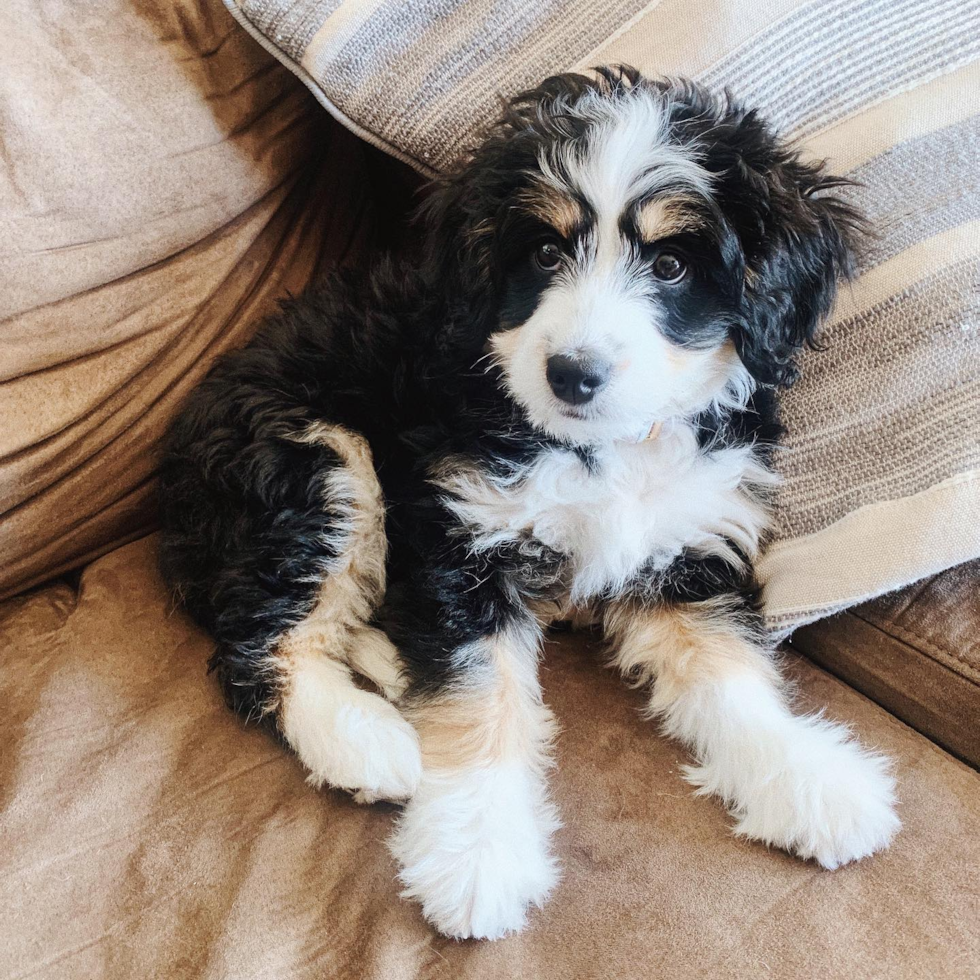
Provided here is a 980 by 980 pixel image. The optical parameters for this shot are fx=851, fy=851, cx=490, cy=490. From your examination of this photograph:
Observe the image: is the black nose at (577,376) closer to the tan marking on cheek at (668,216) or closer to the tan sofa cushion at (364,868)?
the tan marking on cheek at (668,216)

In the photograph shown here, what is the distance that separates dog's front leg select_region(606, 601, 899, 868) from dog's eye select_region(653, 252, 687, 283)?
2.01ft

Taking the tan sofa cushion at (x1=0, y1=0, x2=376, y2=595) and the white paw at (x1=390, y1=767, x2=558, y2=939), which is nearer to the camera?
the white paw at (x1=390, y1=767, x2=558, y2=939)

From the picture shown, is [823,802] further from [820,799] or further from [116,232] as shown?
[116,232]

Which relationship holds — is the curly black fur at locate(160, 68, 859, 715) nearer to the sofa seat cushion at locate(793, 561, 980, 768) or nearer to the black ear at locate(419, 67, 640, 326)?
the black ear at locate(419, 67, 640, 326)

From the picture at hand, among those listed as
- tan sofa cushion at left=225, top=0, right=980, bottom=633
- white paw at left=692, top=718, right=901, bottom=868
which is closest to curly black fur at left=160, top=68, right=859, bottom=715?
tan sofa cushion at left=225, top=0, right=980, bottom=633

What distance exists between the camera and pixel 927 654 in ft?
4.50

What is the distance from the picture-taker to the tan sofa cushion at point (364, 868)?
1118 mm

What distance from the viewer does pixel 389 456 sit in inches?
64.6

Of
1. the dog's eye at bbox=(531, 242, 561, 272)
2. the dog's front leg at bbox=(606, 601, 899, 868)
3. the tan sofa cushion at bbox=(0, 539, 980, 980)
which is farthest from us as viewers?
the dog's eye at bbox=(531, 242, 561, 272)

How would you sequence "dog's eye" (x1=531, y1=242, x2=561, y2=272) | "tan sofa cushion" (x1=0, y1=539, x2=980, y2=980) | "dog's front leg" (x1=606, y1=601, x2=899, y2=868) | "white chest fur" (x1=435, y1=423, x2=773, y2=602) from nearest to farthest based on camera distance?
"tan sofa cushion" (x1=0, y1=539, x2=980, y2=980), "dog's front leg" (x1=606, y1=601, x2=899, y2=868), "dog's eye" (x1=531, y1=242, x2=561, y2=272), "white chest fur" (x1=435, y1=423, x2=773, y2=602)

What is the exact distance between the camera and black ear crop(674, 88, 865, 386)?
1.26 metres

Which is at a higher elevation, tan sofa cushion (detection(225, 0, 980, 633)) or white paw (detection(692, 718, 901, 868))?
tan sofa cushion (detection(225, 0, 980, 633))

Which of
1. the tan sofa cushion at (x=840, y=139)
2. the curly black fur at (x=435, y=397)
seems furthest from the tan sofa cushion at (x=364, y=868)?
the tan sofa cushion at (x=840, y=139)

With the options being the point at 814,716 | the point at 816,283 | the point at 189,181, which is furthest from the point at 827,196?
the point at 189,181
